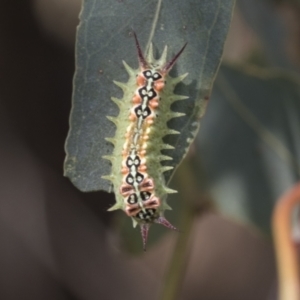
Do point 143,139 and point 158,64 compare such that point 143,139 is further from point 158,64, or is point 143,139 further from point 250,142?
point 250,142

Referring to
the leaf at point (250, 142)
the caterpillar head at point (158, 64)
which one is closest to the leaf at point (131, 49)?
the caterpillar head at point (158, 64)

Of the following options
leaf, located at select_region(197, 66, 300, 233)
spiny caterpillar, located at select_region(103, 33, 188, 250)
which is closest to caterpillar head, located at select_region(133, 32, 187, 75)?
spiny caterpillar, located at select_region(103, 33, 188, 250)

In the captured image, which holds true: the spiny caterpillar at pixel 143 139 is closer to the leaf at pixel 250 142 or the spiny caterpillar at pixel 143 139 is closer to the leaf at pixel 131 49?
the leaf at pixel 131 49

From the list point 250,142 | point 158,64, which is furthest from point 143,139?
point 250,142

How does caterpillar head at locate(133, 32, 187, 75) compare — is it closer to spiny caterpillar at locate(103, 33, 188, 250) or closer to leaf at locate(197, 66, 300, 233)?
spiny caterpillar at locate(103, 33, 188, 250)

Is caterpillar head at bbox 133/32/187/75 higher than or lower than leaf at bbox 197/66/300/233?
higher

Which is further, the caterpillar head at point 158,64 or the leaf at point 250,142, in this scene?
the leaf at point 250,142

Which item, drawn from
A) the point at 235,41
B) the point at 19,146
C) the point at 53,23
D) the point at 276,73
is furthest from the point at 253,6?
the point at 19,146

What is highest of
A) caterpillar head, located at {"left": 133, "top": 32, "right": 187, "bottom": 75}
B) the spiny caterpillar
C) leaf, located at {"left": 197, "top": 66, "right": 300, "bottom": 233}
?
caterpillar head, located at {"left": 133, "top": 32, "right": 187, "bottom": 75}
